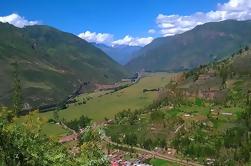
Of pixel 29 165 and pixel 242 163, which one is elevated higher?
pixel 29 165

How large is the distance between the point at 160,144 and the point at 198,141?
53.4 ft

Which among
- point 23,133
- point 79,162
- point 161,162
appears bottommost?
point 161,162

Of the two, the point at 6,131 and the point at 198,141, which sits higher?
the point at 6,131

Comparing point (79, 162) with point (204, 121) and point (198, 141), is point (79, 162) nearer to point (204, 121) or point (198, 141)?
point (198, 141)

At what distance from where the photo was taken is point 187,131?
191750 mm

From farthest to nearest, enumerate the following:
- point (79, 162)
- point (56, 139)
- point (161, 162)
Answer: point (161, 162) → point (56, 139) → point (79, 162)

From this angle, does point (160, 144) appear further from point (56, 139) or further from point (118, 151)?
point (56, 139)

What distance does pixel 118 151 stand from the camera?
186 m

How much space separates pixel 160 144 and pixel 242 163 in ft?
129

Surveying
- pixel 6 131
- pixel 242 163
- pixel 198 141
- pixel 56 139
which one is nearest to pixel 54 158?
pixel 6 131

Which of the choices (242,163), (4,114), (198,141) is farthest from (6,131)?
(198,141)

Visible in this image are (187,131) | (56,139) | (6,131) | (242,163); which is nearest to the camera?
(6,131)

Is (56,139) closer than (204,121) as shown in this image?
Yes

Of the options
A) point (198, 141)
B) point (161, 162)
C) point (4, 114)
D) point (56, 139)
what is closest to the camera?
point (4, 114)
